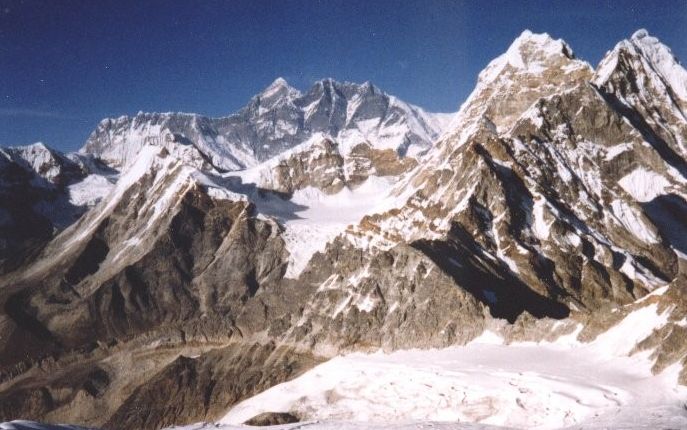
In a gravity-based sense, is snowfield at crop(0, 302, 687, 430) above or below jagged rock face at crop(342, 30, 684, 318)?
below

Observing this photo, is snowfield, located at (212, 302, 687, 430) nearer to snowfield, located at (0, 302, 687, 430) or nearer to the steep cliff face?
snowfield, located at (0, 302, 687, 430)

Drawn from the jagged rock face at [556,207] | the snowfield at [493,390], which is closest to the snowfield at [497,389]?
the snowfield at [493,390]

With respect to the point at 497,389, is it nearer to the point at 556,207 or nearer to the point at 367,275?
the point at 367,275

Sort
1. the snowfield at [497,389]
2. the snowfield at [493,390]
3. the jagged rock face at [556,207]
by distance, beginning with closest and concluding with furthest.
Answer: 1. the snowfield at [493,390]
2. the snowfield at [497,389]
3. the jagged rock face at [556,207]

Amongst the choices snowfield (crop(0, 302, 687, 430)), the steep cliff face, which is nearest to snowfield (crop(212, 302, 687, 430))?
snowfield (crop(0, 302, 687, 430))

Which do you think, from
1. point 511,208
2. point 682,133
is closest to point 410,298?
point 511,208

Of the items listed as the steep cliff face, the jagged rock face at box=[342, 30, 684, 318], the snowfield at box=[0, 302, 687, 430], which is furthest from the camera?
the jagged rock face at box=[342, 30, 684, 318]

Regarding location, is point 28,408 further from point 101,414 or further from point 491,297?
point 491,297

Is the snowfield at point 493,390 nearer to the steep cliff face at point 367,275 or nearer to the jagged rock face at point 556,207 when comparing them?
the steep cliff face at point 367,275

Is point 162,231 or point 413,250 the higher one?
point 162,231

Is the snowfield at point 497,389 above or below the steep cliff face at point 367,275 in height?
below

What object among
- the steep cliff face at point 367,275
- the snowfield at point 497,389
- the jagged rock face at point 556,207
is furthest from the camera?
the jagged rock face at point 556,207
